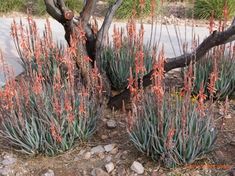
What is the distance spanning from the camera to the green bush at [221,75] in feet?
13.1

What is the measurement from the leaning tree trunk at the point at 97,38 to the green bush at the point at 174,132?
0.44 meters

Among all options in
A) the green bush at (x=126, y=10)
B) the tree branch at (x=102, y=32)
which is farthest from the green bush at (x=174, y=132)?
the green bush at (x=126, y=10)

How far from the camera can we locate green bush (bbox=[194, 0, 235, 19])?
7492mm

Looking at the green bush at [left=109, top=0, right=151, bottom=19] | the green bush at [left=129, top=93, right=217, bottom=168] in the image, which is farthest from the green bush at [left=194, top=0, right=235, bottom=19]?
the green bush at [left=129, top=93, right=217, bottom=168]

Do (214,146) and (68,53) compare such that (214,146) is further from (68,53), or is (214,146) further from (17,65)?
(17,65)

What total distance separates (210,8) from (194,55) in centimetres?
443

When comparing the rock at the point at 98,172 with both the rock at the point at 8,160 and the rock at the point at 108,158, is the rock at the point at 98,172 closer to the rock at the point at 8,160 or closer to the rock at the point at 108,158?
the rock at the point at 108,158

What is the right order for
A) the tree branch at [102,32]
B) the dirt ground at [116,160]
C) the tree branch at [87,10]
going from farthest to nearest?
the tree branch at [102,32]
the tree branch at [87,10]
the dirt ground at [116,160]

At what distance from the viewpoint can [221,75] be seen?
398cm

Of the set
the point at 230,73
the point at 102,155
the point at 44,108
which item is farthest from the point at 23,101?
the point at 230,73

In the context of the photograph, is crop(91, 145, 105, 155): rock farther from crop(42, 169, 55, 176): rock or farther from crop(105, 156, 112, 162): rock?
crop(42, 169, 55, 176): rock

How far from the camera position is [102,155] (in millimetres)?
3398

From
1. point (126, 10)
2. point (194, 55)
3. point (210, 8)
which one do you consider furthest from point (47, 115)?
point (210, 8)

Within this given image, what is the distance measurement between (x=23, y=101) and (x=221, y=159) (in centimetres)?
149
